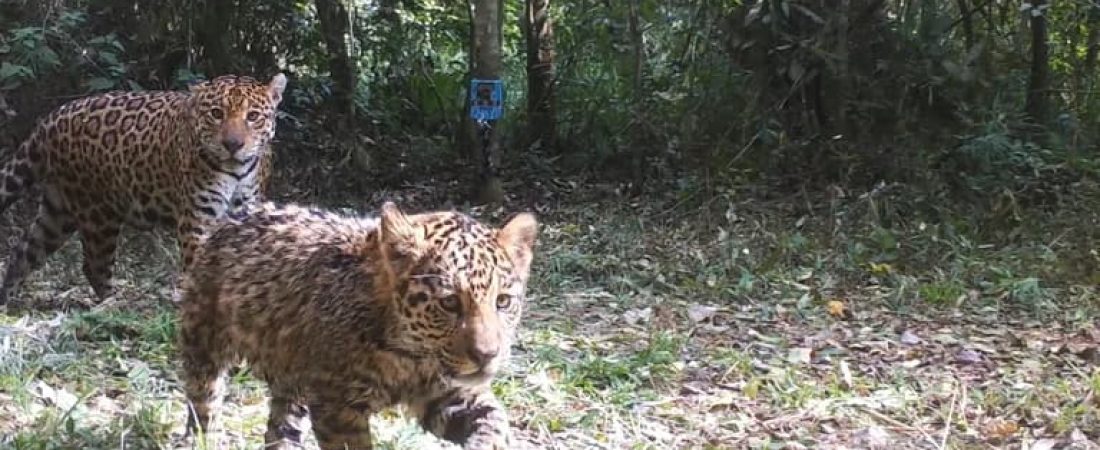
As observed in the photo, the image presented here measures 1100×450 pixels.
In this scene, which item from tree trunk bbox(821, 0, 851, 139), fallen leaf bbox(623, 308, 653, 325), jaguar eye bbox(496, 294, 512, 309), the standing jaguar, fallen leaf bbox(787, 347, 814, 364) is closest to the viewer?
jaguar eye bbox(496, 294, 512, 309)

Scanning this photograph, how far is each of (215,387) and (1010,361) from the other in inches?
143

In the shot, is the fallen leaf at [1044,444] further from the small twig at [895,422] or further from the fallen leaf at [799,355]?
the fallen leaf at [799,355]

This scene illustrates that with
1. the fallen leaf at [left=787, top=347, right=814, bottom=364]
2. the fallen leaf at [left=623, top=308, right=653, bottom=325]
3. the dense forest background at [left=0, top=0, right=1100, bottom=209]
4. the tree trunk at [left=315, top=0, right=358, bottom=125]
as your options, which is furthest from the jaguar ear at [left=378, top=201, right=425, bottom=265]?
the tree trunk at [left=315, top=0, right=358, bottom=125]

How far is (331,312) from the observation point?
3939mm

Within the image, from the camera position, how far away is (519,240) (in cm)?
388

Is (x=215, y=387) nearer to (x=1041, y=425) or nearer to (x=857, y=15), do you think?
(x=1041, y=425)

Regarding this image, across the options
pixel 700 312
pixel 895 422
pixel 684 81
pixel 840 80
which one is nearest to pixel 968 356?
pixel 895 422

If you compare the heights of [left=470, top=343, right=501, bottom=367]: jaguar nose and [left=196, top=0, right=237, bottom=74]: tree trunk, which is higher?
[left=196, top=0, right=237, bottom=74]: tree trunk

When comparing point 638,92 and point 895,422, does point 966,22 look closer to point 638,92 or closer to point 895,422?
point 638,92

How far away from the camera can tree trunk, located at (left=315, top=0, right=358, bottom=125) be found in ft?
35.7

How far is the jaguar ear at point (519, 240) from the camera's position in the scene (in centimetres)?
381

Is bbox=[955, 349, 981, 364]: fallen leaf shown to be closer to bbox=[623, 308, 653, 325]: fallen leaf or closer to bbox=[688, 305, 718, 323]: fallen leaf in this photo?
bbox=[688, 305, 718, 323]: fallen leaf

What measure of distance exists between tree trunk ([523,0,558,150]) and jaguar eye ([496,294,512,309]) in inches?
324

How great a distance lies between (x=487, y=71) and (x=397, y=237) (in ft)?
21.1
